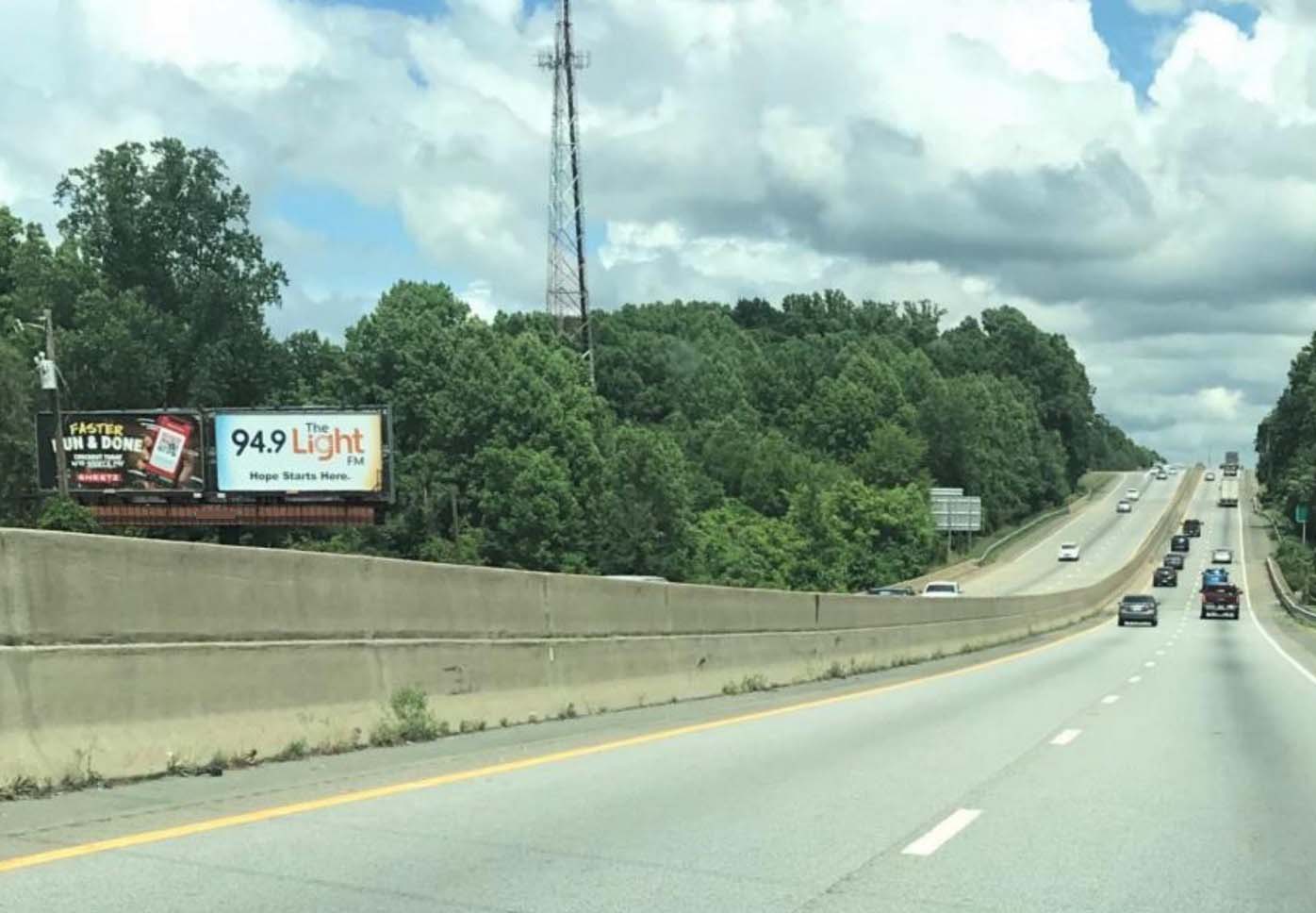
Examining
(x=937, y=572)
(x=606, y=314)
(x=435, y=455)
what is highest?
(x=606, y=314)

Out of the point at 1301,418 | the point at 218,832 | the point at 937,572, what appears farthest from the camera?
the point at 1301,418

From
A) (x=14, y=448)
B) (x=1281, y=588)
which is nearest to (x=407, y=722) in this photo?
(x=14, y=448)

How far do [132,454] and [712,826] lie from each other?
163 ft

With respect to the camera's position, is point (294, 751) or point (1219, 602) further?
point (1219, 602)

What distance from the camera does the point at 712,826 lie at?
964 centimetres

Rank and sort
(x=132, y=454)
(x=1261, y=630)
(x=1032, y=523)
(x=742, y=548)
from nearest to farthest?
(x=132, y=454) < (x=1261, y=630) < (x=742, y=548) < (x=1032, y=523)

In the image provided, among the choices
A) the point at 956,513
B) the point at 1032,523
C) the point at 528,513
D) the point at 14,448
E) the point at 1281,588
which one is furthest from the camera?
the point at 1032,523

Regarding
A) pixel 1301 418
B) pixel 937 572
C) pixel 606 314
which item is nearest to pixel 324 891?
pixel 937 572

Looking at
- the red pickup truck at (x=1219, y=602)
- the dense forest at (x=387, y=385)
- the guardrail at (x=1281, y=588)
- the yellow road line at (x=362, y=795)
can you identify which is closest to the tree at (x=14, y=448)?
the dense forest at (x=387, y=385)

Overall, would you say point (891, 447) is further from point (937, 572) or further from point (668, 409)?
point (937, 572)

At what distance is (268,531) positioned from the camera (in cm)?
8919

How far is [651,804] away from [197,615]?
3326mm

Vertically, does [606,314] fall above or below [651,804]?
above

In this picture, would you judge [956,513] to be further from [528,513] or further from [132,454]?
[132,454]
